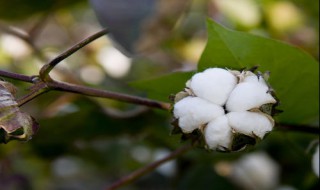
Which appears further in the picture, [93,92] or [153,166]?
[153,166]

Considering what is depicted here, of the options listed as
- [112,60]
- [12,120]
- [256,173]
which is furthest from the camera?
[112,60]

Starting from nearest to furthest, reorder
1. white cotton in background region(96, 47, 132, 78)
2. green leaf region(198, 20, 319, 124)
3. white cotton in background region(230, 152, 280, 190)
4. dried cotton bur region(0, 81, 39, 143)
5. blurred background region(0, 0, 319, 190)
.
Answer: dried cotton bur region(0, 81, 39, 143) → green leaf region(198, 20, 319, 124) → blurred background region(0, 0, 319, 190) → white cotton in background region(230, 152, 280, 190) → white cotton in background region(96, 47, 132, 78)

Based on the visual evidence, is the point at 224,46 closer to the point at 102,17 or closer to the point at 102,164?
the point at 102,17

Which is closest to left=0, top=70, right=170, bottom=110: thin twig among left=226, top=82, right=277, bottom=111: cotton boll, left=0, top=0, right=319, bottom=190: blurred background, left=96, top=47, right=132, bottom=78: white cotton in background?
left=226, top=82, right=277, bottom=111: cotton boll

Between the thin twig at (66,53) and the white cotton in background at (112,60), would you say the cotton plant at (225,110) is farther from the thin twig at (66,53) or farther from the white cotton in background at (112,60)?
the white cotton in background at (112,60)

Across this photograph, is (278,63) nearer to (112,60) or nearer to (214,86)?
(214,86)

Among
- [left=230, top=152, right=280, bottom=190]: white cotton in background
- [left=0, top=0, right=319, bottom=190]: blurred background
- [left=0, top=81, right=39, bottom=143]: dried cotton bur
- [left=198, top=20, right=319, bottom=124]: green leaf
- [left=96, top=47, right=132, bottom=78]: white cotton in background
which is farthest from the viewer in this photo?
[left=96, top=47, right=132, bottom=78]: white cotton in background

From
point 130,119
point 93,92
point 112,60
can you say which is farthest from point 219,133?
point 112,60

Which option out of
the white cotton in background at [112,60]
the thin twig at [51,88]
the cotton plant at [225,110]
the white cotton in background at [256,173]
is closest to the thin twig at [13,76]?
the thin twig at [51,88]

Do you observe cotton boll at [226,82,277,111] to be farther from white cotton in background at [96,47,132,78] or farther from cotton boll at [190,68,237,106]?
white cotton in background at [96,47,132,78]
